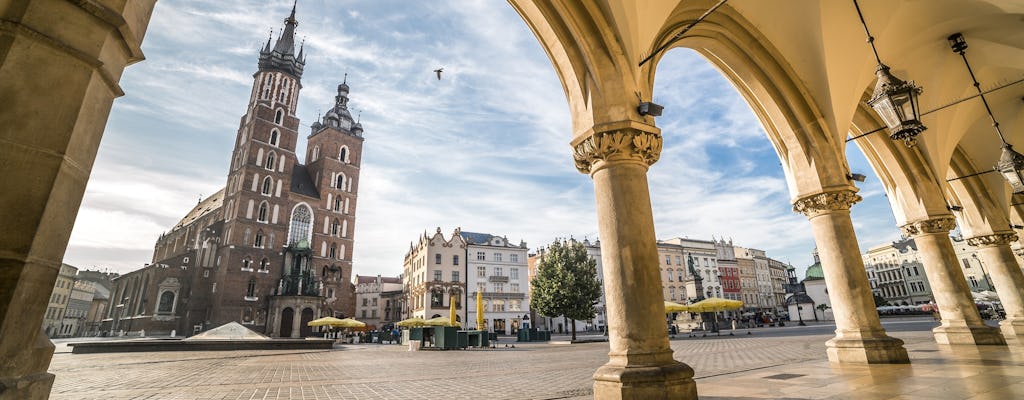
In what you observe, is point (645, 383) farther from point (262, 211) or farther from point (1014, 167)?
point (262, 211)

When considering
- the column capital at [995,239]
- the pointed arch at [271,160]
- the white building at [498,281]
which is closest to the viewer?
the column capital at [995,239]

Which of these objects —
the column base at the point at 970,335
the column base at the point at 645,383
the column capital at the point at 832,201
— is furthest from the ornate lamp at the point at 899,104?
the column base at the point at 970,335

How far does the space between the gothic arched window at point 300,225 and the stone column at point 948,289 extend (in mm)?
47730

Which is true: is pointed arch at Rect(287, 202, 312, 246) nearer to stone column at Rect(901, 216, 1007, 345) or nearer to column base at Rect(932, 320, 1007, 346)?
stone column at Rect(901, 216, 1007, 345)

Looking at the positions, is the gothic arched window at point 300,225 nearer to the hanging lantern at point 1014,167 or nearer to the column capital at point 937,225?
the column capital at point 937,225

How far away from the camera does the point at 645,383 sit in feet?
12.2

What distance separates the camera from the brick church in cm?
3903

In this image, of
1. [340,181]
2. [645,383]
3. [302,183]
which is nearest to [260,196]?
[302,183]

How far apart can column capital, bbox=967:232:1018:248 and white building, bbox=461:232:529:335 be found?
122 feet

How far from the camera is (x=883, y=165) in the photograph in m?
10.5

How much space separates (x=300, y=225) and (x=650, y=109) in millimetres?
48632

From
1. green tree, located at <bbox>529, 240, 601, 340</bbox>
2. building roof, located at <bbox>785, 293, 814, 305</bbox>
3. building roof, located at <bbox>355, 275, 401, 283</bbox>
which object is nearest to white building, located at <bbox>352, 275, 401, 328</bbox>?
building roof, located at <bbox>355, 275, 401, 283</bbox>

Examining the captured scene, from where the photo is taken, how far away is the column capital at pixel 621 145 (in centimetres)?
461

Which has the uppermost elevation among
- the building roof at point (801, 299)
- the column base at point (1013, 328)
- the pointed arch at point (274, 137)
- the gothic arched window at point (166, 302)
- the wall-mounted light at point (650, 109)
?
the pointed arch at point (274, 137)
